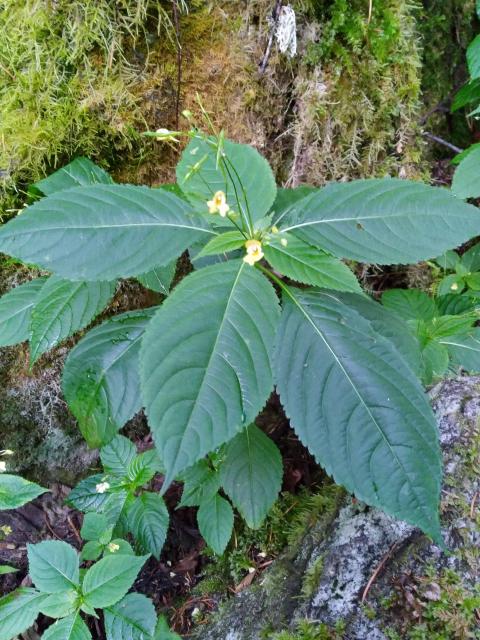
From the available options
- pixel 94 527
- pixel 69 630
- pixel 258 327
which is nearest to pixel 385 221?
pixel 258 327

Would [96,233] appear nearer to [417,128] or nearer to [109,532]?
[109,532]

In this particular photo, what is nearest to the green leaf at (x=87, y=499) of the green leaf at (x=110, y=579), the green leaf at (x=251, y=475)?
the green leaf at (x=110, y=579)

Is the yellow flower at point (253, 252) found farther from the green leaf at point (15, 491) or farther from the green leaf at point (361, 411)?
the green leaf at point (15, 491)

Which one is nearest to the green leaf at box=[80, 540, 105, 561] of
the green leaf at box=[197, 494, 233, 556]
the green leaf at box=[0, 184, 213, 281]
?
the green leaf at box=[197, 494, 233, 556]

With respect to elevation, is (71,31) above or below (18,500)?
above

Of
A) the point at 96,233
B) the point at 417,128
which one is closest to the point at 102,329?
the point at 96,233
